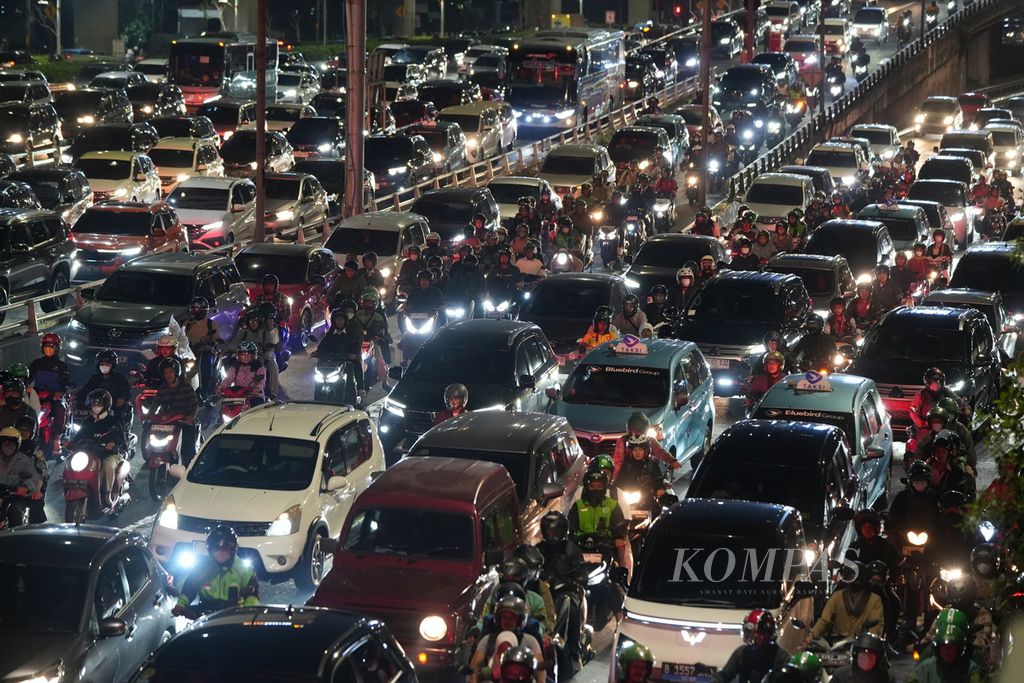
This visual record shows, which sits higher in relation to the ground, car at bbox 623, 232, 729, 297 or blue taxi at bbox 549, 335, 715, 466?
car at bbox 623, 232, 729, 297

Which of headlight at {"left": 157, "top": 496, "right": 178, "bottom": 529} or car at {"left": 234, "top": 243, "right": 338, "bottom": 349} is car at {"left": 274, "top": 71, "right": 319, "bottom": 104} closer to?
car at {"left": 234, "top": 243, "right": 338, "bottom": 349}

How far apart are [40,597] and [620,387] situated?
8913mm

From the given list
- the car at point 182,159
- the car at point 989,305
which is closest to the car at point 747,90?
the car at point 182,159

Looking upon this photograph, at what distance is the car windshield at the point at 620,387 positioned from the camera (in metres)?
20.3

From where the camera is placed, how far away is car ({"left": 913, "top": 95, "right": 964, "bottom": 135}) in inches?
2532

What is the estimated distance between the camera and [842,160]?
4634 cm

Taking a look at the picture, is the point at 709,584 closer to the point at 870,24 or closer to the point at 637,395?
the point at 637,395

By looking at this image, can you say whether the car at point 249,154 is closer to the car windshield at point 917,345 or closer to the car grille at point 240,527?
the car windshield at point 917,345

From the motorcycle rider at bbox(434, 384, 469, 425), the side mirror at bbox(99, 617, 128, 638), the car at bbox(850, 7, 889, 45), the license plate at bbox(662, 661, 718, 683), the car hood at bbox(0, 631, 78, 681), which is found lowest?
the license plate at bbox(662, 661, 718, 683)

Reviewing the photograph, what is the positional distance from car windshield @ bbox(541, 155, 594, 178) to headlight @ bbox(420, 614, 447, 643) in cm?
2900

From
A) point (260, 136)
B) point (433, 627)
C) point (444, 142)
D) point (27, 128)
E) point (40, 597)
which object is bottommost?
point (433, 627)

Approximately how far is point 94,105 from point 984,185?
24.2 metres

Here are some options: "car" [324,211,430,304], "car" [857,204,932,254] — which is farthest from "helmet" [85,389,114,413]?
"car" [857,204,932,254]

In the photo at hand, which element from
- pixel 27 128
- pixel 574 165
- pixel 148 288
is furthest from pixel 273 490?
pixel 27 128
